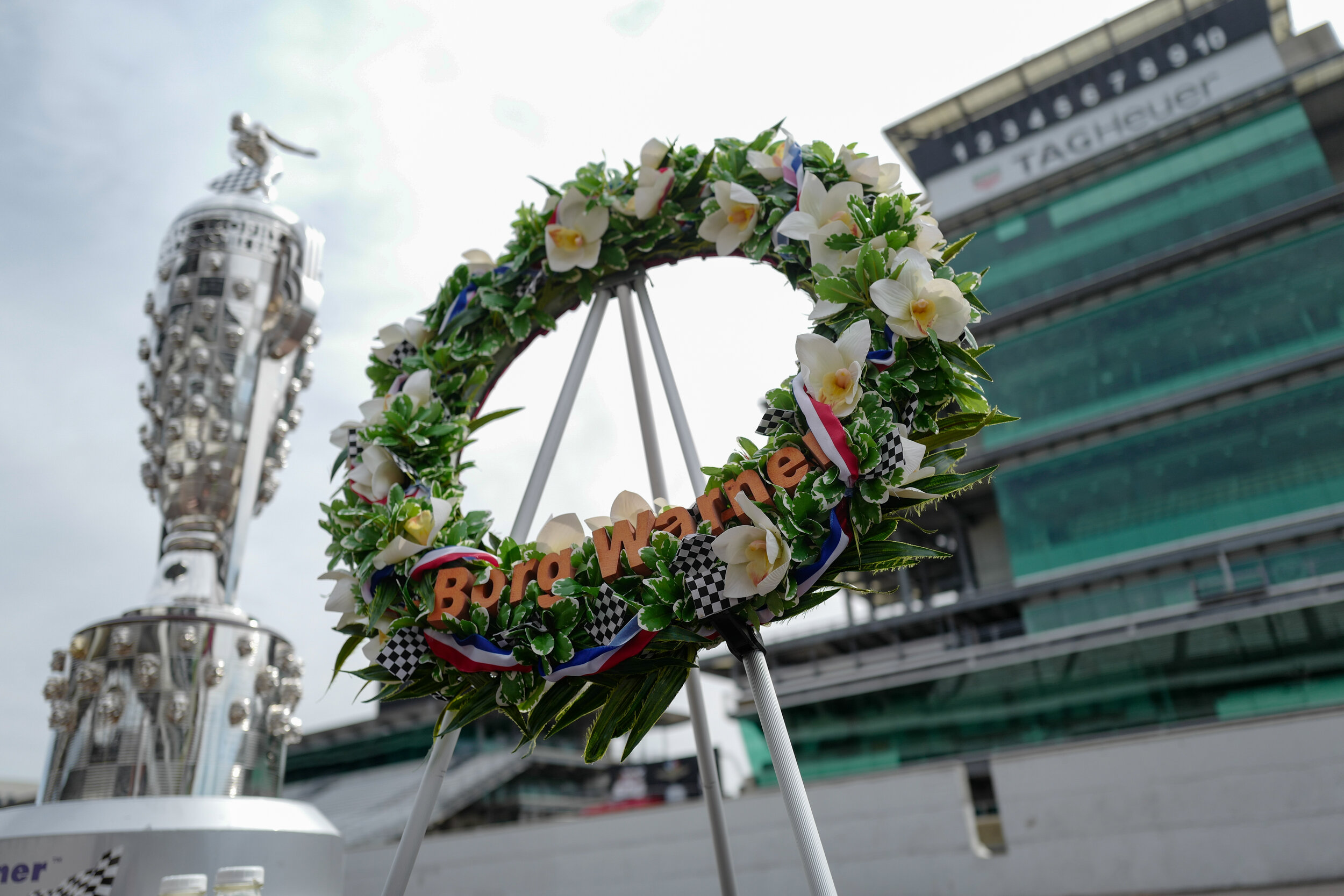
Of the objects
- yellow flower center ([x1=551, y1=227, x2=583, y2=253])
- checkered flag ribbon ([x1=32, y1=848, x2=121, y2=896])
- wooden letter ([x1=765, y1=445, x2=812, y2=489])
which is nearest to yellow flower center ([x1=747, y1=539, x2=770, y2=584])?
wooden letter ([x1=765, y1=445, x2=812, y2=489])

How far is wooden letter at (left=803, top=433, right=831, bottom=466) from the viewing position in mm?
2961

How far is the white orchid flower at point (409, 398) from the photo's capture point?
13.1 feet

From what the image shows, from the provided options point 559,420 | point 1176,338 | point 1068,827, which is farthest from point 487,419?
point 1176,338

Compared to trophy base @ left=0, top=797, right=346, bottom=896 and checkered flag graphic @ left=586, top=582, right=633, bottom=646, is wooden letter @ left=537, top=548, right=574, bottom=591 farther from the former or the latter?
trophy base @ left=0, top=797, right=346, bottom=896

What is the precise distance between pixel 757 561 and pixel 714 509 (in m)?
0.27

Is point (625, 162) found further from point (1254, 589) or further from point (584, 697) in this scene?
point (1254, 589)

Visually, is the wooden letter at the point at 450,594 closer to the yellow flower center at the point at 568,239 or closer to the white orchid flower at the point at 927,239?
the yellow flower center at the point at 568,239

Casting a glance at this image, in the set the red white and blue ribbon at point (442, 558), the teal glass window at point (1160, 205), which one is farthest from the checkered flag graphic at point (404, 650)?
the teal glass window at point (1160, 205)

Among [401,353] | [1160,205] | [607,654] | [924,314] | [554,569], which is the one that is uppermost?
[1160,205]

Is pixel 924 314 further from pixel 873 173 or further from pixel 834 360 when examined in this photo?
pixel 873 173

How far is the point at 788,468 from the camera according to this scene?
3004 millimetres

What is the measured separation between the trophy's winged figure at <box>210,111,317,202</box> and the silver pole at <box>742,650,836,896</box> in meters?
5.13

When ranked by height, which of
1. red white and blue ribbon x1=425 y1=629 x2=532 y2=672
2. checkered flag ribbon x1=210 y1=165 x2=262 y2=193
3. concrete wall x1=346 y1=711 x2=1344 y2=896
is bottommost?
concrete wall x1=346 y1=711 x2=1344 y2=896

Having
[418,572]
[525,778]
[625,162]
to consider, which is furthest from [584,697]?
[525,778]
